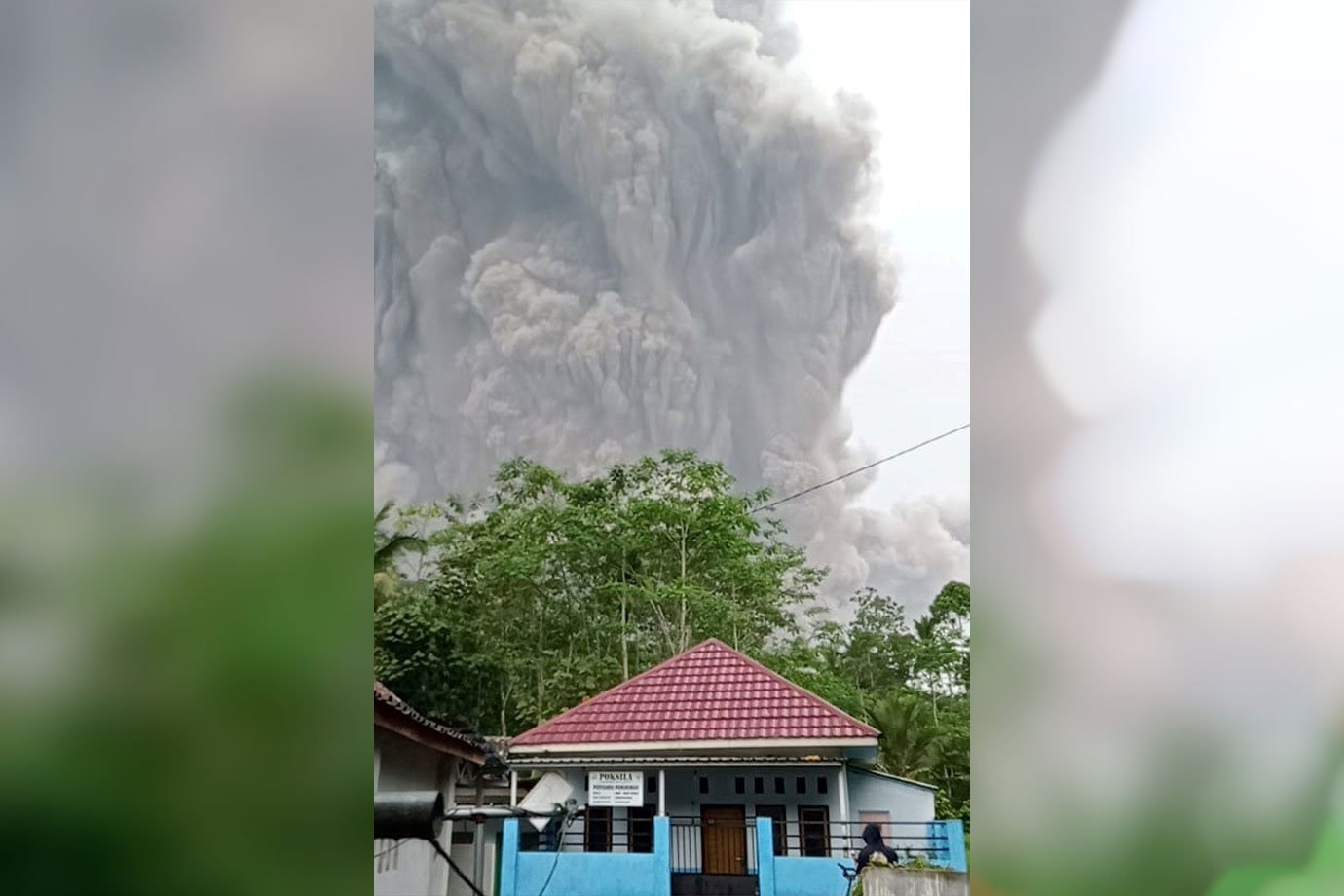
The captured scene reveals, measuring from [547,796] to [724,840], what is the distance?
1.91ft

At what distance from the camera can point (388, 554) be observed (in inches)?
144

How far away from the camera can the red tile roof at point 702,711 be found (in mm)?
3518

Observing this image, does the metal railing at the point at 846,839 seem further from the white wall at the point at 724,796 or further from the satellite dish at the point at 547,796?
the satellite dish at the point at 547,796

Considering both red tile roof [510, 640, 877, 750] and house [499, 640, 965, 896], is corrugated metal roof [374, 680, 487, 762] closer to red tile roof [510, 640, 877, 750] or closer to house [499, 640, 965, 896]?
red tile roof [510, 640, 877, 750]

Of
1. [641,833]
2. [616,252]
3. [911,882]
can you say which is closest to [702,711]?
[641,833]

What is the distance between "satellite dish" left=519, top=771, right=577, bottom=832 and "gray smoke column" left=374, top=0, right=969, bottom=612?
3.33 feet

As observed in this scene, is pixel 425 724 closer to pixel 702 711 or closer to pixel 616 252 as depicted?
pixel 702 711

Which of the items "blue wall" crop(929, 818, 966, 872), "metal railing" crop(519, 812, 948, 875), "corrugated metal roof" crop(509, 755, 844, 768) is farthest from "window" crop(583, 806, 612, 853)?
"blue wall" crop(929, 818, 966, 872)

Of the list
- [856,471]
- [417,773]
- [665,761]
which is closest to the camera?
[417,773]

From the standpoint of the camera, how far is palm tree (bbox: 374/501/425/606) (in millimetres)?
3645

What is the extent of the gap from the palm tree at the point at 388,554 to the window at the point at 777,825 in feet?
4.55

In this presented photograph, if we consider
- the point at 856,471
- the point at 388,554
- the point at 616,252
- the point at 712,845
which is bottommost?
the point at 712,845

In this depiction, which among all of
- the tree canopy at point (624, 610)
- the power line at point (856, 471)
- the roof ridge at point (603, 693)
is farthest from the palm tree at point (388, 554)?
the power line at point (856, 471)
